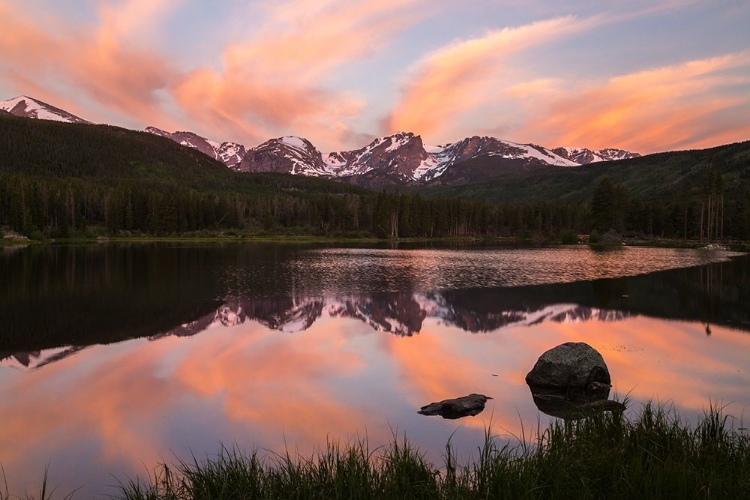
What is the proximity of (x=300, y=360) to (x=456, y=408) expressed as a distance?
312 inches

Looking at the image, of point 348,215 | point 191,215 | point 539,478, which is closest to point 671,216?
point 348,215

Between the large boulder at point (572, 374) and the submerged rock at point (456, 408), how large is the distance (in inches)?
113

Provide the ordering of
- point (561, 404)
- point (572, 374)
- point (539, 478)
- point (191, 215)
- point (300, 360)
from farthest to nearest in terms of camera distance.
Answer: point (191, 215) → point (300, 360) → point (572, 374) → point (561, 404) → point (539, 478)

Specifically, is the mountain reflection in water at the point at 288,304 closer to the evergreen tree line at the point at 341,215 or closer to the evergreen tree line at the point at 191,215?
the evergreen tree line at the point at 341,215

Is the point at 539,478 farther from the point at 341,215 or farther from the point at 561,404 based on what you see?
the point at 341,215

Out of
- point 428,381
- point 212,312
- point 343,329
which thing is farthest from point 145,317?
point 428,381

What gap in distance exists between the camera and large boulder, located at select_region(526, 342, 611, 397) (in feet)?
51.4

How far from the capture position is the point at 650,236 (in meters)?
152

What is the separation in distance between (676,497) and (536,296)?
3060 centimetres

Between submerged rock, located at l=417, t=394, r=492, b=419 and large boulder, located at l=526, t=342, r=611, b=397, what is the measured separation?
113 inches

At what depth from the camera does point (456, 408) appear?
1366cm

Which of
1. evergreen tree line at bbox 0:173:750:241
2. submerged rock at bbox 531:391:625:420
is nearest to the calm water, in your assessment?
submerged rock at bbox 531:391:625:420

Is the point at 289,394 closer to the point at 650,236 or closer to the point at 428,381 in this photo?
the point at 428,381

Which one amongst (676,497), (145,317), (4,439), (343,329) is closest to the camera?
(676,497)
